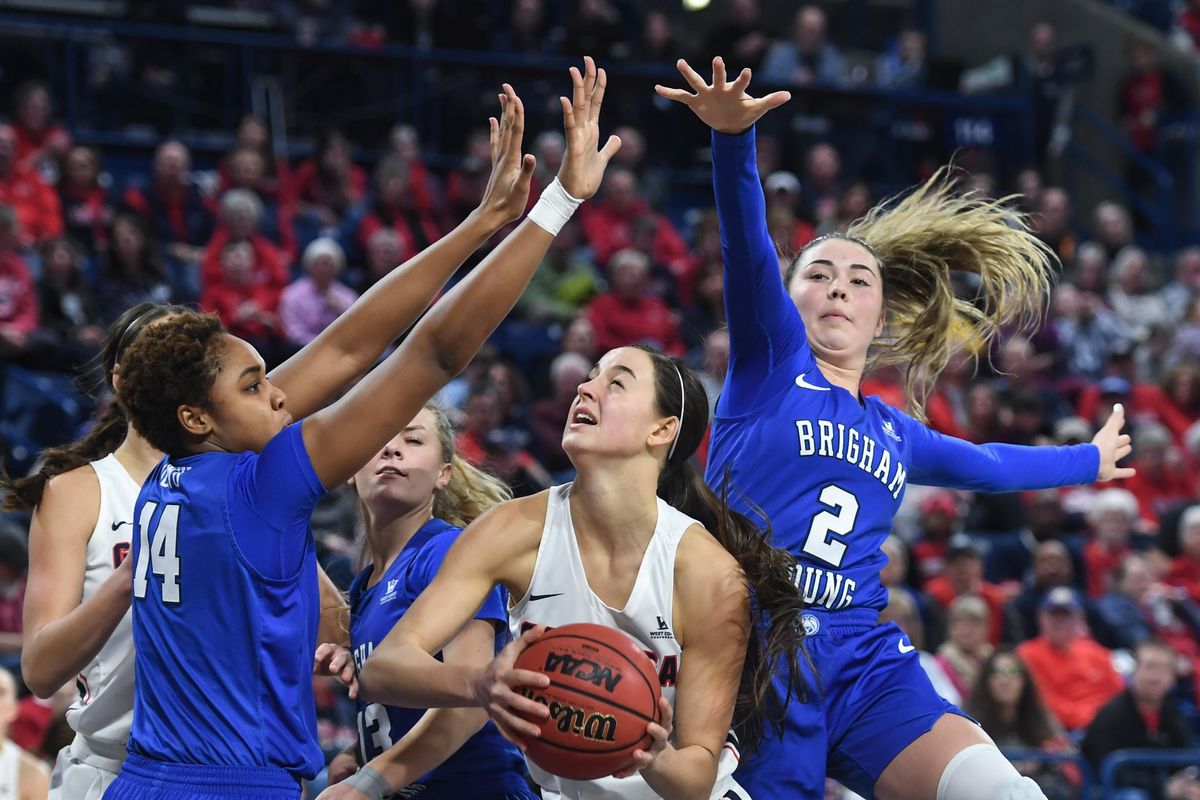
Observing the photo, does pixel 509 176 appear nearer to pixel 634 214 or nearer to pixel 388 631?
pixel 388 631

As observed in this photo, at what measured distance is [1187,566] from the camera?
10.8 metres

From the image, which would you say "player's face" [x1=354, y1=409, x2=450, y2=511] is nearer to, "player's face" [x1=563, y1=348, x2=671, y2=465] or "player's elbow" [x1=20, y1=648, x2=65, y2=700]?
"player's face" [x1=563, y1=348, x2=671, y2=465]

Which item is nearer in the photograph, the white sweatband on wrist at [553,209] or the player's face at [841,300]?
the white sweatband on wrist at [553,209]

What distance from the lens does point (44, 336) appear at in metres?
9.13

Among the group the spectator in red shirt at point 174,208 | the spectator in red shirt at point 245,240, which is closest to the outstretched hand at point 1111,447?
the spectator in red shirt at point 245,240

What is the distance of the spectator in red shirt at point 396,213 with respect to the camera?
11648mm

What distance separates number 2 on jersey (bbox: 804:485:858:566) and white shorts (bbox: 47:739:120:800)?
201cm

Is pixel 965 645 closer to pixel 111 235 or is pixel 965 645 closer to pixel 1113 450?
pixel 1113 450

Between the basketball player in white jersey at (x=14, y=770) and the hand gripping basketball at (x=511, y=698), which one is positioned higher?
the hand gripping basketball at (x=511, y=698)

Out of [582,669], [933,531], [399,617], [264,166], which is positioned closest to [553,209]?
[582,669]

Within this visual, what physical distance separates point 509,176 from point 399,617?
4.29ft

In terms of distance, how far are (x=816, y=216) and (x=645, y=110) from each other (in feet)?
6.06

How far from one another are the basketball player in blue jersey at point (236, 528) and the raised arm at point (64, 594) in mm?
119

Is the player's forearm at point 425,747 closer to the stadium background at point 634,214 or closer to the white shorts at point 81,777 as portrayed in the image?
the white shorts at point 81,777
